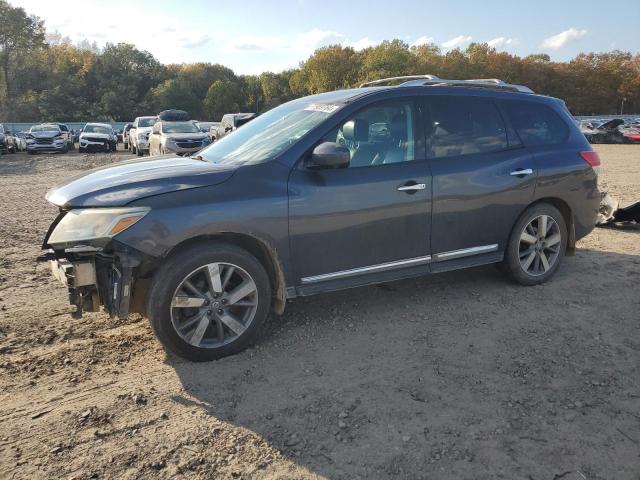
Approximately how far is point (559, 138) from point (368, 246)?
2528 millimetres

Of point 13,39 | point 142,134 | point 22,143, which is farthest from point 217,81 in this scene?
point 142,134

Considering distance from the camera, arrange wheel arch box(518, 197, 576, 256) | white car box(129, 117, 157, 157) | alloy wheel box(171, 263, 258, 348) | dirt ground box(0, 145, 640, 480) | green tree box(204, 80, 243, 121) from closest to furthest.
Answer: dirt ground box(0, 145, 640, 480) → alloy wheel box(171, 263, 258, 348) → wheel arch box(518, 197, 576, 256) → white car box(129, 117, 157, 157) → green tree box(204, 80, 243, 121)

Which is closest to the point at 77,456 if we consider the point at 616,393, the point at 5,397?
the point at 5,397

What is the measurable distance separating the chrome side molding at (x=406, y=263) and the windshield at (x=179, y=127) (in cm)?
1594

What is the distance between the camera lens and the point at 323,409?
10.2ft

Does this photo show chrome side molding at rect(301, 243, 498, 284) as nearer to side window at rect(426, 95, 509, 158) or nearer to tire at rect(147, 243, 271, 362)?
tire at rect(147, 243, 271, 362)

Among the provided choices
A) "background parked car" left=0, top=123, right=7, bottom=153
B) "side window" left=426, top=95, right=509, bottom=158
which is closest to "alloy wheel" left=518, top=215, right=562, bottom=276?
"side window" left=426, top=95, right=509, bottom=158

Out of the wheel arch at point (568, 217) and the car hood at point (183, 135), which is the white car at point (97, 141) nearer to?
the car hood at point (183, 135)

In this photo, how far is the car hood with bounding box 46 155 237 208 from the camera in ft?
11.4

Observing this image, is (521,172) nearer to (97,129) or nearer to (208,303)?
(208,303)

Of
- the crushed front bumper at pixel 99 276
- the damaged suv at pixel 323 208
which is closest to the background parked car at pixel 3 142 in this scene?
the damaged suv at pixel 323 208

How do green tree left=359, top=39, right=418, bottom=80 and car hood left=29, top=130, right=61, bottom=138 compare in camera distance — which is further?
green tree left=359, top=39, right=418, bottom=80

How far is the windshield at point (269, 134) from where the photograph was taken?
4.05 metres

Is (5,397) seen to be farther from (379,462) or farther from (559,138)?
(559,138)
